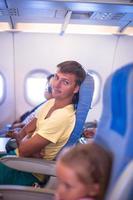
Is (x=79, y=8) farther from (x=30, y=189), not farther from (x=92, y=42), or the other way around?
(x=92, y=42)

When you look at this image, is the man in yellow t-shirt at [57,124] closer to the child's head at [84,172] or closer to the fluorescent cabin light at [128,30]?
the child's head at [84,172]

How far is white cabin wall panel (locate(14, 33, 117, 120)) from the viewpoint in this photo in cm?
500

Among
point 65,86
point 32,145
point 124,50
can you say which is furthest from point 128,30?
point 32,145

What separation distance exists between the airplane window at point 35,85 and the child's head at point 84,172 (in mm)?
3870

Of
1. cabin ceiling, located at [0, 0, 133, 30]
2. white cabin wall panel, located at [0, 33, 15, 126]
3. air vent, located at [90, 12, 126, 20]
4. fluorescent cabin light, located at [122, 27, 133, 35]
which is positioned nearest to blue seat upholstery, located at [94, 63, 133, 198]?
cabin ceiling, located at [0, 0, 133, 30]

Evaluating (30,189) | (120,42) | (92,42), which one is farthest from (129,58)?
(30,189)

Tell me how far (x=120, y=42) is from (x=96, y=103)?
1.14 m

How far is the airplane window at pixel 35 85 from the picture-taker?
508 cm

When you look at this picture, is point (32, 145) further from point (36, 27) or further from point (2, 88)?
point (2, 88)

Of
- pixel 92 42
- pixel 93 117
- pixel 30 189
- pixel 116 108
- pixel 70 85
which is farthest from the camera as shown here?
pixel 93 117

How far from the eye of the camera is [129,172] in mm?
1126

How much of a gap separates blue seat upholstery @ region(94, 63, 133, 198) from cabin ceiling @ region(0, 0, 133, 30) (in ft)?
4.91

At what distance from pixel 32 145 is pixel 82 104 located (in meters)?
0.47

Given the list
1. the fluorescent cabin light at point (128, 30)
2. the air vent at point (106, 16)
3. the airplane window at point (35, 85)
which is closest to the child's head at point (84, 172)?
the air vent at point (106, 16)
